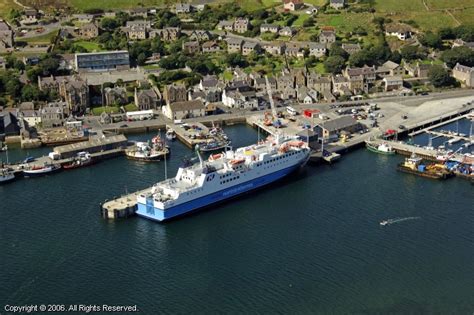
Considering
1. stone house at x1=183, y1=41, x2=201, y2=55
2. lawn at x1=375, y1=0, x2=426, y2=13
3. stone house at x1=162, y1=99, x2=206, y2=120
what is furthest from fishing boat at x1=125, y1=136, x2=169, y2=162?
lawn at x1=375, y1=0, x2=426, y2=13

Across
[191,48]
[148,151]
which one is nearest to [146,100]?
[148,151]

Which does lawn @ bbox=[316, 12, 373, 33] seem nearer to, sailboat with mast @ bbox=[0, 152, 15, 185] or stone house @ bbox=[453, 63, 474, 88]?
stone house @ bbox=[453, 63, 474, 88]

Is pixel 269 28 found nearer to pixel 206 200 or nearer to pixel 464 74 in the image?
pixel 464 74

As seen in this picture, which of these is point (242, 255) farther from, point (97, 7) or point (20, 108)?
point (97, 7)

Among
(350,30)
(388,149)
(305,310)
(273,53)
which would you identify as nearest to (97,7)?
(273,53)

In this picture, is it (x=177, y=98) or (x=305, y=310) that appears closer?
(x=305, y=310)

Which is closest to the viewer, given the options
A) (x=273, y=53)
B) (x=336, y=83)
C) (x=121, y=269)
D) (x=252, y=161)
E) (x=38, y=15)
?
(x=121, y=269)
